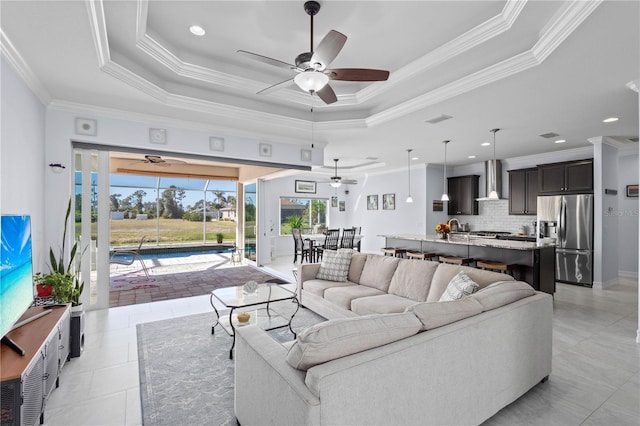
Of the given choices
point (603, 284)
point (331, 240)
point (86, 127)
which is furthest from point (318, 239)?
point (603, 284)

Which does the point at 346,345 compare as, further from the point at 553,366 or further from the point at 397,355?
the point at 553,366

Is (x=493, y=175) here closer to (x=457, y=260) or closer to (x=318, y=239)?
Answer: (x=457, y=260)

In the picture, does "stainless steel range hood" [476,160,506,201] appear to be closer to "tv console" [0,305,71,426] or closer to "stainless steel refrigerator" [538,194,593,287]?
"stainless steel refrigerator" [538,194,593,287]

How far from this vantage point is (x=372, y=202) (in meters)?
10.3

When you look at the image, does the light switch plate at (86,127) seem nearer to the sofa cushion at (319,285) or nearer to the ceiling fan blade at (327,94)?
the ceiling fan blade at (327,94)

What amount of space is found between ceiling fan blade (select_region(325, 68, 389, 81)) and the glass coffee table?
7.35ft

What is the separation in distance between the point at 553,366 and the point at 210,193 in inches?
426

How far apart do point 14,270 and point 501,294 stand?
3.23m

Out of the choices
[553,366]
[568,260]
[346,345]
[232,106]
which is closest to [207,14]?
[232,106]

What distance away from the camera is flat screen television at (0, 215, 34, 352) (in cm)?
180

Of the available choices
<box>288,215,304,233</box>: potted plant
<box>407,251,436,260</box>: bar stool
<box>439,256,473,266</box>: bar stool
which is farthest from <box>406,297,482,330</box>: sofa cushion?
<box>288,215,304,233</box>: potted plant

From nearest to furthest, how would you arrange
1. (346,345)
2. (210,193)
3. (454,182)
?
1. (346,345)
2. (454,182)
3. (210,193)

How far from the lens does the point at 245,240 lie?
891cm

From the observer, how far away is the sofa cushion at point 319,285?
13.0ft
